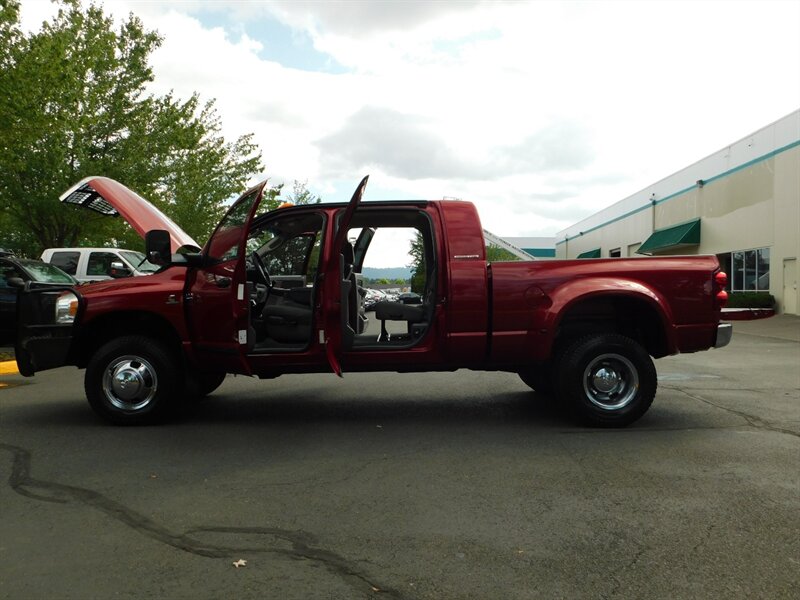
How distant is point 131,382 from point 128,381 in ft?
0.09

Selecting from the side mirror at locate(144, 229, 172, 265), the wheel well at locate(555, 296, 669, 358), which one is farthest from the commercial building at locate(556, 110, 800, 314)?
the side mirror at locate(144, 229, 172, 265)

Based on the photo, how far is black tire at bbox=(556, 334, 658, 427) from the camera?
235 inches

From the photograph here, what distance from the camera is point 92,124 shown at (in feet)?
60.0

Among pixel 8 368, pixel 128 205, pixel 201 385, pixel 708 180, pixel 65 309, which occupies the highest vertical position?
pixel 708 180

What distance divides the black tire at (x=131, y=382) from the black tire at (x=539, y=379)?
3.55m

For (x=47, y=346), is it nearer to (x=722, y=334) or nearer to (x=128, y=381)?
(x=128, y=381)

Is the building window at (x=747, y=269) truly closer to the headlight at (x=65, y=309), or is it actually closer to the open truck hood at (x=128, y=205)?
the open truck hood at (x=128, y=205)

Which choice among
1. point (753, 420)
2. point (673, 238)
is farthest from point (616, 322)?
point (673, 238)

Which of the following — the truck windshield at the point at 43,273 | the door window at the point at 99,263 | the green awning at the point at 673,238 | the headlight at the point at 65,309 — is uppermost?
the green awning at the point at 673,238

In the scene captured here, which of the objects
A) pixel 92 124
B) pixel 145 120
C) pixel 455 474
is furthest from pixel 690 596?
pixel 145 120

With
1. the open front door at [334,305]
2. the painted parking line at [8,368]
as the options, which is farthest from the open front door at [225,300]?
the painted parking line at [8,368]

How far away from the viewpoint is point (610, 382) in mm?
6070

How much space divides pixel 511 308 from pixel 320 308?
1661 millimetres

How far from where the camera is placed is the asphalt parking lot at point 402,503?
306cm
